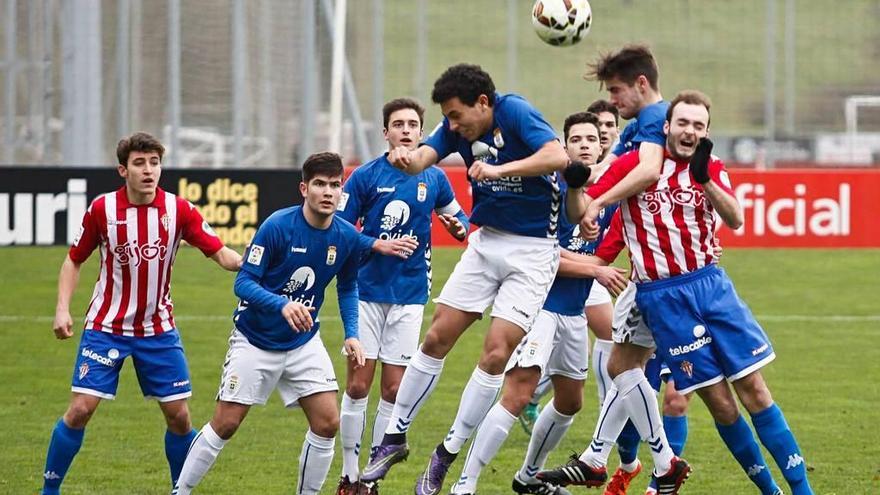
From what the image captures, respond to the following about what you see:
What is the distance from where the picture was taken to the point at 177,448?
807 cm

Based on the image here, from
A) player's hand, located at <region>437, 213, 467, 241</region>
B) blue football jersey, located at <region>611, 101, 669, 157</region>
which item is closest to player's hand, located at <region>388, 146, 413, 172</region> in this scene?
player's hand, located at <region>437, 213, 467, 241</region>

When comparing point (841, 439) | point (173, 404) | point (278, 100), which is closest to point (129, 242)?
point (173, 404)

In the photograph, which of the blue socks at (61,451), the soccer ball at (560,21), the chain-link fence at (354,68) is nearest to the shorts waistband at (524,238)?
the soccer ball at (560,21)

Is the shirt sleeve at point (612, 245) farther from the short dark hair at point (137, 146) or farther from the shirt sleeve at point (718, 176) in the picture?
the short dark hair at point (137, 146)

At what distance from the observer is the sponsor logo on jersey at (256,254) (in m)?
7.53

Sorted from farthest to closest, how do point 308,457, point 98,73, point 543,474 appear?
point 98,73
point 543,474
point 308,457

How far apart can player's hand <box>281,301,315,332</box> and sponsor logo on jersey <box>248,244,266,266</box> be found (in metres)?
0.34

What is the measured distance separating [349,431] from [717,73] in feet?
71.4

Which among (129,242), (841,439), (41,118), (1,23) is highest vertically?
(1,23)

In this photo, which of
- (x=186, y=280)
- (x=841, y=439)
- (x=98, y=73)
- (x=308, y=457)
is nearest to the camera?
(x=308, y=457)

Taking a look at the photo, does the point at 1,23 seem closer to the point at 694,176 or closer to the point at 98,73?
the point at 98,73

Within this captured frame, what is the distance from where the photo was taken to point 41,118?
22.9m

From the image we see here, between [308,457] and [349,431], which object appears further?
[349,431]

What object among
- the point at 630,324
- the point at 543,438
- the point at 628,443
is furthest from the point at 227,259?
the point at 628,443
